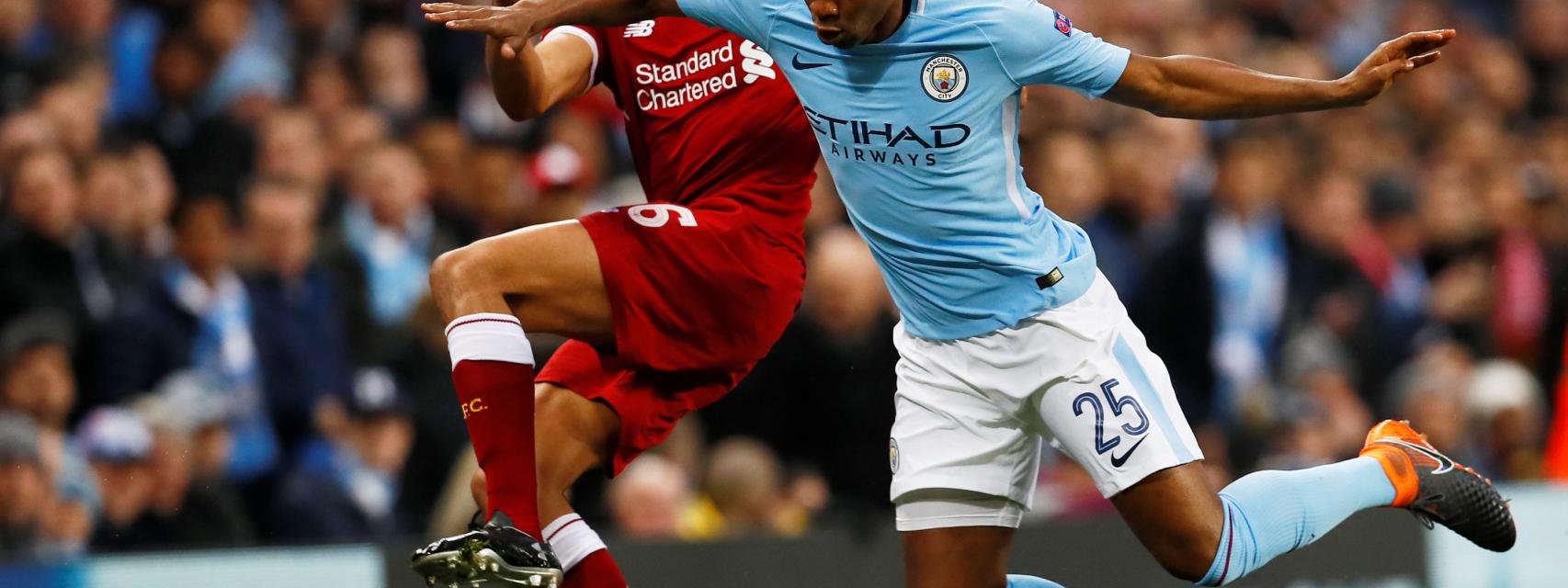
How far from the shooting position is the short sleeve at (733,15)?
4871 millimetres

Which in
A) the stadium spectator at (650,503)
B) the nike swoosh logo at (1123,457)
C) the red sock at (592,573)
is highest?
the nike swoosh logo at (1123,457)

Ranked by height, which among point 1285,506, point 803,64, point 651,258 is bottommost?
point 1285,506

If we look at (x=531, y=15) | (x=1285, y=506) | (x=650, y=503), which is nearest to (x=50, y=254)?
Result: (x=650, y=503)

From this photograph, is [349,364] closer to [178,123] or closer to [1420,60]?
[178,123]

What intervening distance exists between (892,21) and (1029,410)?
1.09 m

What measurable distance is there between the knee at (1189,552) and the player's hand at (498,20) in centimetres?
206

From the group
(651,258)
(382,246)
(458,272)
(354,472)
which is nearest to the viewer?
(458,272)

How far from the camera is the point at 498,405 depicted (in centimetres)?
488

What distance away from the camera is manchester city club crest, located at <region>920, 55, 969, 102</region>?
185 inches

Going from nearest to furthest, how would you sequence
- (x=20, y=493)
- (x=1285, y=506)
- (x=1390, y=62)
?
(x=1390, y=62) < (x=1285, y=506) < (x=20, y=493)

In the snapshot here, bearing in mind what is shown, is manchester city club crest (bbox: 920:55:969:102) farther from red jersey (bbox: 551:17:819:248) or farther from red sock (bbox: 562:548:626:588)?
red sock (bbox: 562:548:626:588)

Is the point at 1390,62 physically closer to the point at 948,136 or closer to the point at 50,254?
the point at 948,136

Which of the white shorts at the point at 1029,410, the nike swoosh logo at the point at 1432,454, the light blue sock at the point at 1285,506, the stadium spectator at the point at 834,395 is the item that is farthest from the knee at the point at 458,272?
the stadium spectator at the point at 834,395

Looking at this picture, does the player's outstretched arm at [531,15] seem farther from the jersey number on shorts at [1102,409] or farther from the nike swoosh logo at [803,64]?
the jersey number on shorts at [1102,409]
